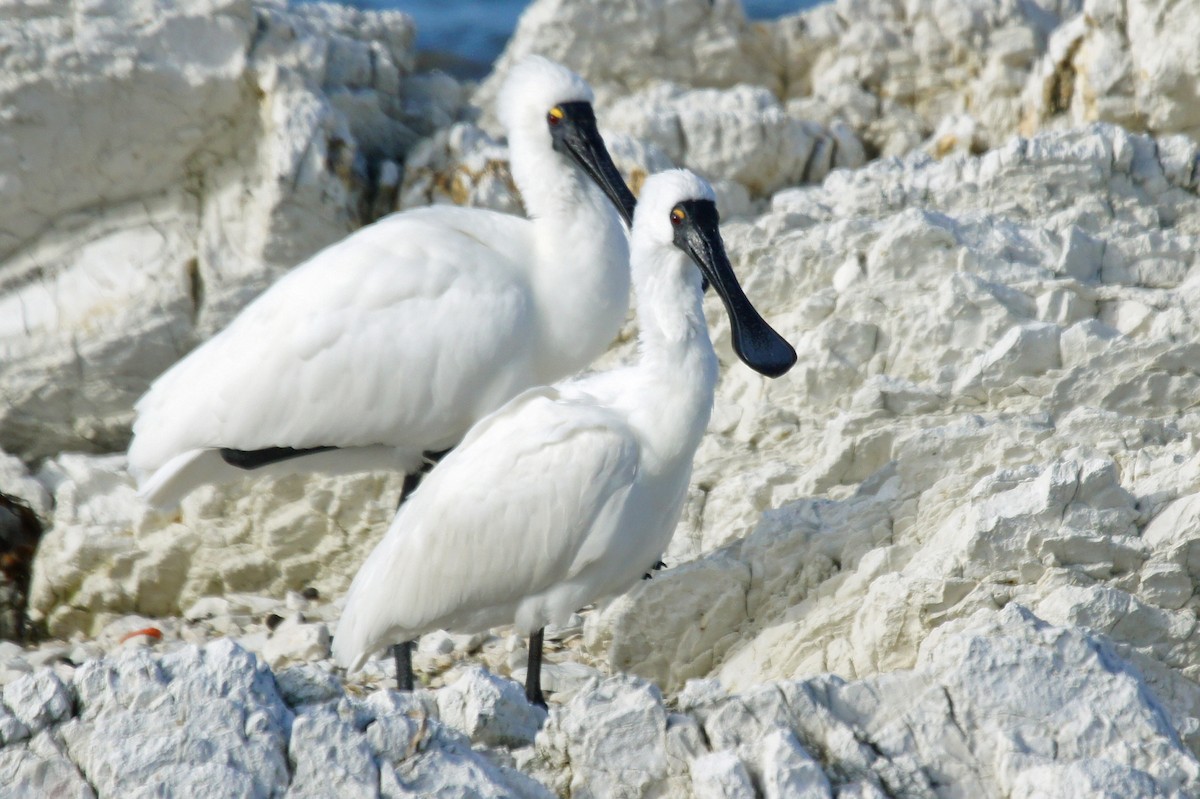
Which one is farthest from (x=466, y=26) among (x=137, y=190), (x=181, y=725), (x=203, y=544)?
(x=181, y=725)

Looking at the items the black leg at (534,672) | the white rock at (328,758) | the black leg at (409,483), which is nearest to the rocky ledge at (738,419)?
the white rock at (328,758)

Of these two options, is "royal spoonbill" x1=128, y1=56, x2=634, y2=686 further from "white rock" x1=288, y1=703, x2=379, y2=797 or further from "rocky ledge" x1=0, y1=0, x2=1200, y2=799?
"white rock" x1=288, y1=703, x2=379, y2=797

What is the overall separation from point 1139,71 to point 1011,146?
156 centimetres

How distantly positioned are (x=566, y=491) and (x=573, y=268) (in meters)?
1.42

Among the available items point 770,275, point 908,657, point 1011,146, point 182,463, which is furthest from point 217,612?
point 1011,146

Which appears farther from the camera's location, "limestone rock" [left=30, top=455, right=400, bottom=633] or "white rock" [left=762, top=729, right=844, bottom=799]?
"limestone rock" [left=30, top=455, right=400, bottom=633]

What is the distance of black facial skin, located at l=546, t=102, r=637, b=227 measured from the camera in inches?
276

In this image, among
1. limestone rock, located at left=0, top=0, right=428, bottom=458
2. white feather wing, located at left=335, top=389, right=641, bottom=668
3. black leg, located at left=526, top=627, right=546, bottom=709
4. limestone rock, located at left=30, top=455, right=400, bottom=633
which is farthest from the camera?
limestone rock, located at left=0, top=0, right=428, bottom=458

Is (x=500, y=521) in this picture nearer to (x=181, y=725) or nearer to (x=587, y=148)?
(x=181, y=725)

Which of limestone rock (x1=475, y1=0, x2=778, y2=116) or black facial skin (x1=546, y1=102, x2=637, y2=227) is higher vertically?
black facial skin (x1=546, y1=102, x2=637, y2=227)

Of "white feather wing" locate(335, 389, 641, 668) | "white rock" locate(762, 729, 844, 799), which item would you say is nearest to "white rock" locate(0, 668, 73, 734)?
"white rock" locate(762, 729, 844, 799)

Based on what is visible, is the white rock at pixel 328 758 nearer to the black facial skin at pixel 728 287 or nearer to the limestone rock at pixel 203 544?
the black facial skin at pixel 728 287

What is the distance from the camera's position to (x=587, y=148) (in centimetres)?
703

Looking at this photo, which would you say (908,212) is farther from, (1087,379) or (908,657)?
(908,657)
